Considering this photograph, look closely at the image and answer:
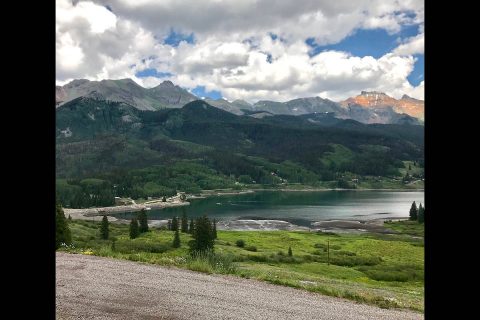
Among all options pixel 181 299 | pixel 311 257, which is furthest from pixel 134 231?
pixel 181 299

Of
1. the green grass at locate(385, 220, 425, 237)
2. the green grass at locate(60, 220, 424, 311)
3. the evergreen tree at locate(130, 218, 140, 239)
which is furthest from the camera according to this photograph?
the green grass at locate(385, 220, 425, 237)

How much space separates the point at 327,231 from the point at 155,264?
131 m

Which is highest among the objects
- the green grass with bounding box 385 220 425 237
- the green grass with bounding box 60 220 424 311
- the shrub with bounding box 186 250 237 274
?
the shrub with bounding box 186 250 237 274

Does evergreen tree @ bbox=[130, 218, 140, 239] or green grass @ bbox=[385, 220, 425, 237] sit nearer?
evergreen tree @ bbox=[130, 218, 140, 239]

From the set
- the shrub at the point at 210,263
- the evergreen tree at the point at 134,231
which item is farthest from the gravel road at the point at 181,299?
the evergreen tree at the point at 134,231

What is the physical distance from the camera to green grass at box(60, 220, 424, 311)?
78.5 ft

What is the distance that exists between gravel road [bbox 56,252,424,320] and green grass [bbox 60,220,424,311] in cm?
175

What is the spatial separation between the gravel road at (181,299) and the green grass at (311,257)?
1.75 metres

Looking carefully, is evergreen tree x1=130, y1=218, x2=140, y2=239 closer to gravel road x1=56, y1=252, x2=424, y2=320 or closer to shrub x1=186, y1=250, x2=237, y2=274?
shrub x1=186, y1=250, x2=237, y2=274

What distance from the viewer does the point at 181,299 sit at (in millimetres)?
16250

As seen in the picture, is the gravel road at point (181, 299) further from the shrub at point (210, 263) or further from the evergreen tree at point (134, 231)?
the evergreen tree at point (134, 231)

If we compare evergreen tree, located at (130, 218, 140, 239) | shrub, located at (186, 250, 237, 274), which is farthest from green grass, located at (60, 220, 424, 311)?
evergreen tree, located at (130, 218, 140, 239)
